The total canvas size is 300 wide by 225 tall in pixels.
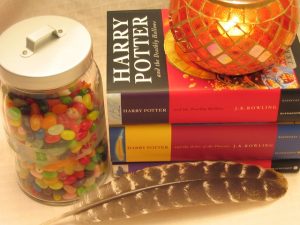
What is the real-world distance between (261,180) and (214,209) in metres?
0.06

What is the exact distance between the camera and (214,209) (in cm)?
66

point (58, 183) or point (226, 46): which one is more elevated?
point (226, 46)

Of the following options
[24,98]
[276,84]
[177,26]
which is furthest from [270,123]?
[24,98]

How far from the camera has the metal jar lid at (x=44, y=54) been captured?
56cm

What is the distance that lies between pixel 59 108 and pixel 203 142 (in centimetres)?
17

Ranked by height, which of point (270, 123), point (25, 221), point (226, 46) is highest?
point (226, 46)

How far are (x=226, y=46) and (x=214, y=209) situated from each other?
20 centimetres

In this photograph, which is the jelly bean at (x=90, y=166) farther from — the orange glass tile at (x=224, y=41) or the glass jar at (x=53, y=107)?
the orange glass tile at (x=224, y=41)

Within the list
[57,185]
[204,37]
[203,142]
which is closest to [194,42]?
[204,37]

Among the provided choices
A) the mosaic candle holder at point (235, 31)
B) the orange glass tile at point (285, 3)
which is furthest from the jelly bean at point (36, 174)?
the orange glass tile at point (285, 3)

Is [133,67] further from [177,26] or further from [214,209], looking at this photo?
[214,209]

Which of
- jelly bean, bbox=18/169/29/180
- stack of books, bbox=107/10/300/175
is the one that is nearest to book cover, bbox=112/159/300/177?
stack of books, bbox=107/10/300/175

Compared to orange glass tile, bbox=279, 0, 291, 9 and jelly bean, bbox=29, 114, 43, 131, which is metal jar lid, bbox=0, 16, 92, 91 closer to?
jelly bean, bbox=29, 114, 43, 131

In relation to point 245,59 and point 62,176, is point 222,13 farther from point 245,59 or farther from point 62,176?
point 62,176
